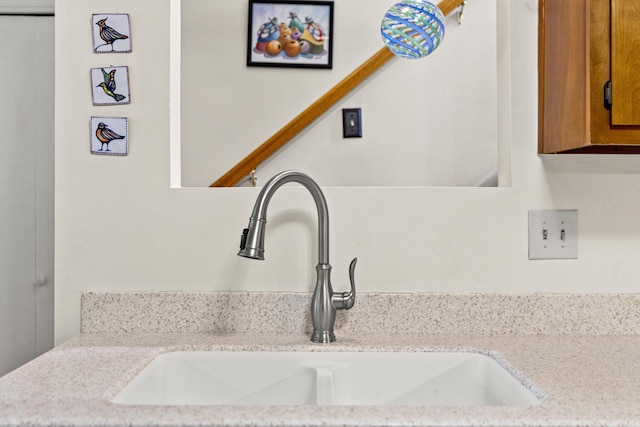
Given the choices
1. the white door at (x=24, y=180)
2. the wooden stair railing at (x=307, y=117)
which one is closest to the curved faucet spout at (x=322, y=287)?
the wooden stair railing at (x=307, y=117)

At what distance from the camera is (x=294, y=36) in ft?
6.48

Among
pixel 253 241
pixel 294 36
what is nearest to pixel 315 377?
pixel 253 241

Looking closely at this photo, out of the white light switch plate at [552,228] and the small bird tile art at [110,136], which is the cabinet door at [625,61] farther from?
the small bird tile art at [110,136]

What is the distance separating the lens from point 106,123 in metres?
1.26

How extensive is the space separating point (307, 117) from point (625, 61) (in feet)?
3.64

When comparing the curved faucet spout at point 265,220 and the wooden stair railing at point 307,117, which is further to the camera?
the wooden stair railing at point 307,117

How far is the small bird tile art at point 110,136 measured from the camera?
1265 mm

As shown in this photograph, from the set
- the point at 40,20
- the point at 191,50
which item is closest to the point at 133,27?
the point at 40,20

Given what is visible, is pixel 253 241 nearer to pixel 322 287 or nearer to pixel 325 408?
pixel 322 287

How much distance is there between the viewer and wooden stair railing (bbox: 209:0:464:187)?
1.92 m

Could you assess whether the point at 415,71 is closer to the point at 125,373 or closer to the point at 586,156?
the point at 586,156

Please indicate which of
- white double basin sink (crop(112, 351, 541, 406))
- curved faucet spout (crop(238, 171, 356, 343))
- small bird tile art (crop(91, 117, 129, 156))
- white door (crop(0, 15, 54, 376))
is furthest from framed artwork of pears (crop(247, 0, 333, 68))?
white double basin sink (crop(112, 351, 541, 406))

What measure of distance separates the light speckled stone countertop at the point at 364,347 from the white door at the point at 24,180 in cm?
57

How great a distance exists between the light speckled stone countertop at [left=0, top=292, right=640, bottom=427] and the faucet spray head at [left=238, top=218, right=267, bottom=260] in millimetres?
209
